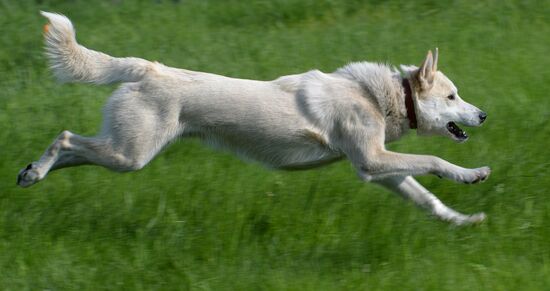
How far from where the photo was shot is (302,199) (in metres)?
7.09

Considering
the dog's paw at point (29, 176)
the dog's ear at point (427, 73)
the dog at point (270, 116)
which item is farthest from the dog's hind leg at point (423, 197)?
the dog's paw at point (29, 176)

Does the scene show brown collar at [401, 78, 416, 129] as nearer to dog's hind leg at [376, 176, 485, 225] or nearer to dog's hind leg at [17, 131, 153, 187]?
dog's hind leg at [376, 176, 485, 225]

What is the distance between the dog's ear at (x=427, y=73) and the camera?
6749 mm

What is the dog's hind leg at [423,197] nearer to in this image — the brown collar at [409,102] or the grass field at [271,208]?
the grass field at [271,208]

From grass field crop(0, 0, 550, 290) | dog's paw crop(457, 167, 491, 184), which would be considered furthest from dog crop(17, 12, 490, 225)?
grass field crop(0, 0, 550, 290)

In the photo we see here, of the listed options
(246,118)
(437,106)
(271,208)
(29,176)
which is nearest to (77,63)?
(29,176)

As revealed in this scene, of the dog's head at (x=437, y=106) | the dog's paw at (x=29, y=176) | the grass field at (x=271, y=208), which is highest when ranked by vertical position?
the dog's head at (x=437, y=106)

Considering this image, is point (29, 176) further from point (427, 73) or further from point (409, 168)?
point (427, 73)

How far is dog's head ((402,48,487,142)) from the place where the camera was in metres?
6.84

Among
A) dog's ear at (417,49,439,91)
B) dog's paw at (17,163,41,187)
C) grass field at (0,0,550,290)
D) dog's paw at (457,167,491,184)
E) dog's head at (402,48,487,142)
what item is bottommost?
grass field at (0,0,550,290)

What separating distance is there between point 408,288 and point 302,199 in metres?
1.60

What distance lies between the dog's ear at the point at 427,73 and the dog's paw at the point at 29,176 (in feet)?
8.70

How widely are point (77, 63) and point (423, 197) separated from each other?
2.53 metres

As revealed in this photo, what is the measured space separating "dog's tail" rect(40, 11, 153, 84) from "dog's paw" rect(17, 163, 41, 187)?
0.63 meters
